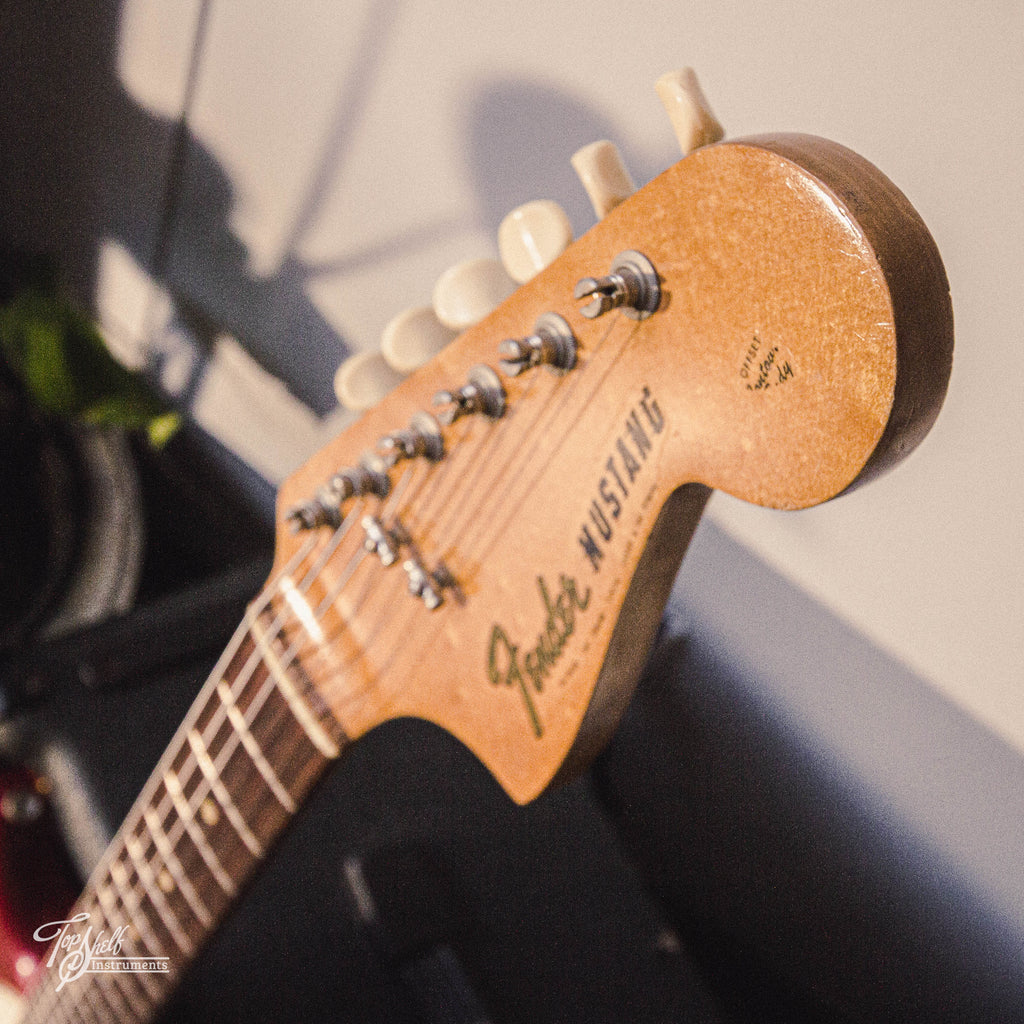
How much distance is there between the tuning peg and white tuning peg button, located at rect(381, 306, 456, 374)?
0.53 ft

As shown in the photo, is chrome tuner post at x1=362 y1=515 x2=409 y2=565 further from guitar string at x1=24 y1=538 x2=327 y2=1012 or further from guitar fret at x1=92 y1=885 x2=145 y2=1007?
guitar fret at x1=92 y1=885 x2=145 y2=1007

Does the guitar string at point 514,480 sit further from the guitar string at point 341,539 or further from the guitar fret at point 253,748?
the guitar fret at point 253,748

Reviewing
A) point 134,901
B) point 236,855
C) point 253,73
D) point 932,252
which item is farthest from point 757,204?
point 253,73

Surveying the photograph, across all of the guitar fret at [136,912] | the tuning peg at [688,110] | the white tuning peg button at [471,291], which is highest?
the white tuning peg button at [471,291]

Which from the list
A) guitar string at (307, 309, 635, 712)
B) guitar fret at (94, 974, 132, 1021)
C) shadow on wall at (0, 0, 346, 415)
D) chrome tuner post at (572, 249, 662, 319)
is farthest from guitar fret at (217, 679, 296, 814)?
shadow on wall at (0, 0, 346, 415)

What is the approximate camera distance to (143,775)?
0.71 metres

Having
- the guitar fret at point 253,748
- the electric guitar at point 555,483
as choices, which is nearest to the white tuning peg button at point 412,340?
the electric guitar at point 555,483

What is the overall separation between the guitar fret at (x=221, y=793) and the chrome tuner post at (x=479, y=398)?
0.93ft

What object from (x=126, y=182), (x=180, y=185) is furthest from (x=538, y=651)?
(x=126, y=182)

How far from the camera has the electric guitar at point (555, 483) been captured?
21 centimetres

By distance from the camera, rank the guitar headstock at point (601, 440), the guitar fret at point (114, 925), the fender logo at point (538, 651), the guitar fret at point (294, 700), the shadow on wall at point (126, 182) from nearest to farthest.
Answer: the guitar headstock at point (601, 440)
the fender logo at point (538, 651)
the guitar fret at point (294, 700)
the guitar fret at point (114, 925)
the shadow on wall at point (126, 182)

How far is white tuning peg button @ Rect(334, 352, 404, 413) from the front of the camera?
0.41 m

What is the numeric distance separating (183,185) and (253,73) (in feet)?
0.79

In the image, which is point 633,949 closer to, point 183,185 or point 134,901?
point 134,901
